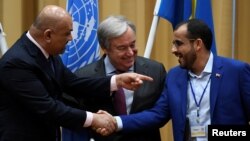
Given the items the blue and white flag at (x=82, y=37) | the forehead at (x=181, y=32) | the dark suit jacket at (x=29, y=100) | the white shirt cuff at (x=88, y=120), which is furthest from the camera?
the blue and white flag at (x=82, y=37)

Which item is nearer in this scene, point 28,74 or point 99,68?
point 28,74

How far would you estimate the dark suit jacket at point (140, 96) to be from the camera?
9.43ft

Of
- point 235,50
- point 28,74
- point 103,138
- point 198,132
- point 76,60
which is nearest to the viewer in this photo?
point 28,74

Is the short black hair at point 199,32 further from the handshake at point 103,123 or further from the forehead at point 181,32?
the handshake at point 103,123

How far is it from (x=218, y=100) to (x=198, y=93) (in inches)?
4.4

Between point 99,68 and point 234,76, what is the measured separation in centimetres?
75

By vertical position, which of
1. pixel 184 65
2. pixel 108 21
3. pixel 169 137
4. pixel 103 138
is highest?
pixel 108 21

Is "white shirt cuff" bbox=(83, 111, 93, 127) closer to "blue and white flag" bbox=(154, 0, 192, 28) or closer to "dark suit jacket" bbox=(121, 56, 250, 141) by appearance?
"dark suit jacket" bbox=(121, 56, 250, 141)

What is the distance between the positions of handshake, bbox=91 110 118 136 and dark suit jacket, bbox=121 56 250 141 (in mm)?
86

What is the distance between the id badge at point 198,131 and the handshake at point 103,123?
0.41 meters

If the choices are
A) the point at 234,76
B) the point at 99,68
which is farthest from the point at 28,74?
the point at 234,76

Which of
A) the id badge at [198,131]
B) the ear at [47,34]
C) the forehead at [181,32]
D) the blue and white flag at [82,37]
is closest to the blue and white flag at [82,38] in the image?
the blue and white flag at [82,37]

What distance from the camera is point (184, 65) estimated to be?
111 inches

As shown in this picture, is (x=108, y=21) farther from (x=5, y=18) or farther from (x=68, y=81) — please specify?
(x=5, y=18)
